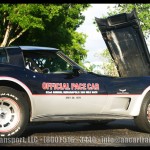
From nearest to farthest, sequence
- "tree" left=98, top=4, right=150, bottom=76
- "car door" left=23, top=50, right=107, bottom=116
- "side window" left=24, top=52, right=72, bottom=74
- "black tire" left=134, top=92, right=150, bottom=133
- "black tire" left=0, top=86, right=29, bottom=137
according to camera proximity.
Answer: "black tire" left=0, top=86, right=29, bottom=137
"car door" left=23, top=50, right=107, bottom=116
"side window" left=24, top=52, right=72, bottom=74
"black tire" left=134, top=92, right=150, bottom=133
"tree" left=98, top=4, right=150, bottom=76

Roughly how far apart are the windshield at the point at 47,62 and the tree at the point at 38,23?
48.6 ft

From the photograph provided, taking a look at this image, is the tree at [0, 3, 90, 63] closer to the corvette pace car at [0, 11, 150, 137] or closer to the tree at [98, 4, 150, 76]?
the tree at [98, 4, 150, 76]

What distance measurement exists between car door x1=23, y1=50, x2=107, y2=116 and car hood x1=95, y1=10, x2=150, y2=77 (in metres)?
1.14

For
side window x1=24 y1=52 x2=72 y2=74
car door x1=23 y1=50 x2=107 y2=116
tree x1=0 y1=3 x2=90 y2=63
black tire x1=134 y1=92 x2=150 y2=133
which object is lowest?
black tire x1=134 y1=92 x2=150 y2=133

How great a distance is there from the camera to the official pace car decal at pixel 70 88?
636cm

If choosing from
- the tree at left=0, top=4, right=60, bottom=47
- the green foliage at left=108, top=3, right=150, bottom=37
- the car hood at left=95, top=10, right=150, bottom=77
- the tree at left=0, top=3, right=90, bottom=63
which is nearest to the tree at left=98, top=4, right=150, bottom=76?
the green foliage at left=108, top=3, right=150, bottom=37

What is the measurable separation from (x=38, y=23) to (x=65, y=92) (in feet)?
52.7

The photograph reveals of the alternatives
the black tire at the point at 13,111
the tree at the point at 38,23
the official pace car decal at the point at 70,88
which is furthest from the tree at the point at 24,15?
the black tire at the point at 13,111

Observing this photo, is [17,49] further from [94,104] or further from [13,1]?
[13,1]

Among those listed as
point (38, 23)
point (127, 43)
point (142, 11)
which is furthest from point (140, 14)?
point (127, 43)

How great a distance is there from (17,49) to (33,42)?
20646 millimetres

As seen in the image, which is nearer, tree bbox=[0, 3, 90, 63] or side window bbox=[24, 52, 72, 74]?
side window bbox=[24, 52, 72, 74]

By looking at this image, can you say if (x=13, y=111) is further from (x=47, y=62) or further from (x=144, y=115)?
(x=144, y=115)

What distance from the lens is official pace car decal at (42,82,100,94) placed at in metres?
6.36
